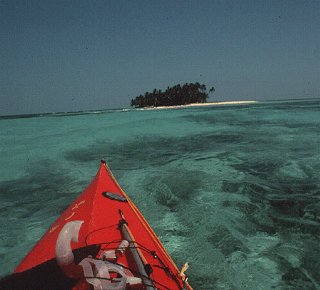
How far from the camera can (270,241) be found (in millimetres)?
4430

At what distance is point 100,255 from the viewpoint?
8.97 ft

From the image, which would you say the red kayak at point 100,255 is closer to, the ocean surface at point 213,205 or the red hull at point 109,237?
the red hull at point 109,237

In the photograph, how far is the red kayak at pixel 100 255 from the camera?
210 centimetres

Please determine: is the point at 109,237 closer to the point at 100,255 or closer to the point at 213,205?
the point at 100,255

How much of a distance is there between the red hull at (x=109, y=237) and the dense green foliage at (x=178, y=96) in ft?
284

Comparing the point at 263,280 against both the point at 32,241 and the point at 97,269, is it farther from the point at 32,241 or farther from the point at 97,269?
the point at 32,241

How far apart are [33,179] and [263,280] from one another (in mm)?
8303

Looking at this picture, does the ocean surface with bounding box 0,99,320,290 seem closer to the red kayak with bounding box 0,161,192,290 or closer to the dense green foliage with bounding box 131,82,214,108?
the red kayak with bounding box 0,161,192,290

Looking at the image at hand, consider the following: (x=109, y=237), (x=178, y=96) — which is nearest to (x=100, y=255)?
(x=109, y=237)

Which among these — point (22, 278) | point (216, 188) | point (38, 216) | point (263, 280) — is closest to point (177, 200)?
point (216, 188)

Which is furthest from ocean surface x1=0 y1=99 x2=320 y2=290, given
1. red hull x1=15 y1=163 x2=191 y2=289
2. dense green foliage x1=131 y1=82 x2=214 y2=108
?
dense green foliage x1=131 y1=82 x2=214 y2=108

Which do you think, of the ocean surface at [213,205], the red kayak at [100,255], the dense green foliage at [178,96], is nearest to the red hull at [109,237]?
the red kayak at [100,255]

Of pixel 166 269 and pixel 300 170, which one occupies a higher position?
pixel 166 269

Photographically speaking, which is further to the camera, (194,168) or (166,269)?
(194,168)
